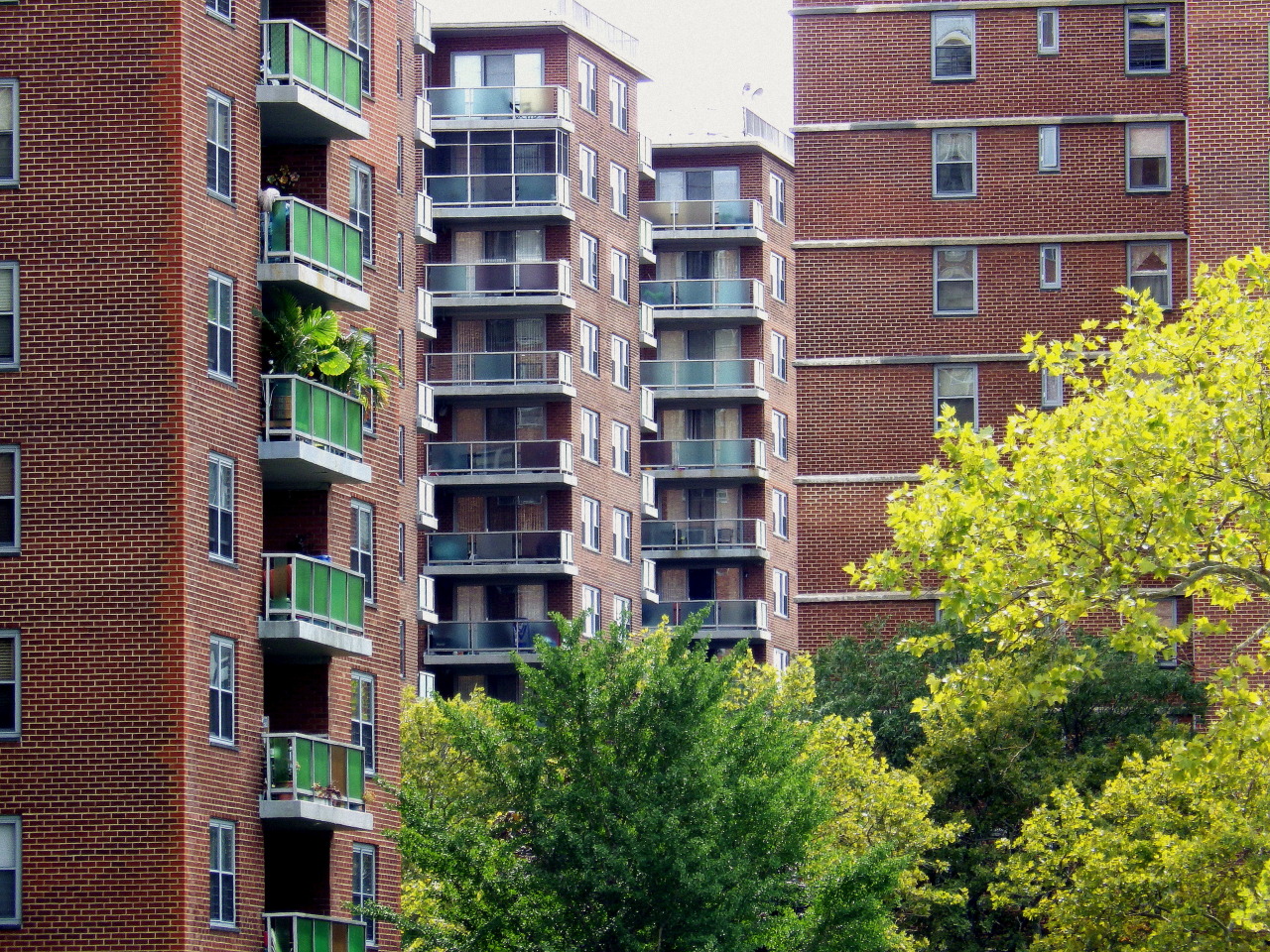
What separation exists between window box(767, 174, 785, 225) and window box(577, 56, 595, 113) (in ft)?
43.0

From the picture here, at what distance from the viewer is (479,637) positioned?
96312 mm

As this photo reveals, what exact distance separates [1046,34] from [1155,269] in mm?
6202

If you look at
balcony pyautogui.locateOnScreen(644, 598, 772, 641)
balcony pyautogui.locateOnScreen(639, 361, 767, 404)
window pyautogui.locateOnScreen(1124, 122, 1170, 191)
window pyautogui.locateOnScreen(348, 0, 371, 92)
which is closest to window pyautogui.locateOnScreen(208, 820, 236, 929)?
window pyautogui.locateOnScreen(348, 0, 371, 92)

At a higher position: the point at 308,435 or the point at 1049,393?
the point at 1049,393

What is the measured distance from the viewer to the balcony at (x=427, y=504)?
310ft

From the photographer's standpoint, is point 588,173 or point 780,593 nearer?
point 588,173

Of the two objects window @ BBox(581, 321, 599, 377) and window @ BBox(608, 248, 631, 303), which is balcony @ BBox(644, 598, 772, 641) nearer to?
window @ BBox(581, 321, 599, 377)

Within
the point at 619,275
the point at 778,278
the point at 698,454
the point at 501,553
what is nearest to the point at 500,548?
the point at 501,553

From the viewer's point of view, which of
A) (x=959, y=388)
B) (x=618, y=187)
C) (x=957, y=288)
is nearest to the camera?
(x=959, y=388)

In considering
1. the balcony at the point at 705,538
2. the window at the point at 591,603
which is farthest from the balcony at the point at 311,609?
the balcony at the point at 705,538

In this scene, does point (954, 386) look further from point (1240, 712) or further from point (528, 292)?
point (1240, 712)

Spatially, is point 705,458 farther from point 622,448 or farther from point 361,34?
point 361,34

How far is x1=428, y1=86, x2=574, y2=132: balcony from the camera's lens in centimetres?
9856

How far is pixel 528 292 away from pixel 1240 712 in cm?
6576
